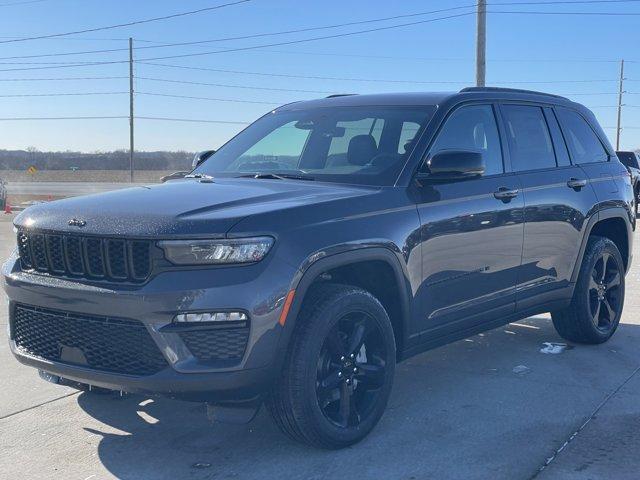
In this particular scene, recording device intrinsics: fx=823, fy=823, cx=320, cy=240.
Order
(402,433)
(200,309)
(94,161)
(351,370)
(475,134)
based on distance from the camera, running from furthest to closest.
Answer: (94,161), (475,134), (402,433), (351,370), (200,309)

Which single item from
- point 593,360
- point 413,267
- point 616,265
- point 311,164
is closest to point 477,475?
point 413,267

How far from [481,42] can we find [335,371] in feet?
61.3

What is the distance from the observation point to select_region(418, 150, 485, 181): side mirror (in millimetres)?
4723

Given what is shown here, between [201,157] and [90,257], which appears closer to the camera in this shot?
[90,257]

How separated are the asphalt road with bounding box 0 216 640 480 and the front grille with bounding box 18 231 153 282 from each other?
3.19ft

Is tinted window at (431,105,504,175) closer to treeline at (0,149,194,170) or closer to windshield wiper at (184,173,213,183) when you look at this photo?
windshield wiper at (184,173,213,183)

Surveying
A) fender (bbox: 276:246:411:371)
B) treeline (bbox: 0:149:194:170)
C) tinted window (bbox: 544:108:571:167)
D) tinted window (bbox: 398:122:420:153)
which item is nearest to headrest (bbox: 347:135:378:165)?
tinted window (bbox: 398:122:420:153)

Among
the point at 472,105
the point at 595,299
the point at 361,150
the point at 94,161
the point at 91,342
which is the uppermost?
the point at 472,105

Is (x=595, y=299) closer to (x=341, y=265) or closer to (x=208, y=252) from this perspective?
(x=341, y=265)

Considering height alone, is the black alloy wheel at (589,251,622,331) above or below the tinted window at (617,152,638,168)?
below

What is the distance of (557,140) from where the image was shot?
6.29 m

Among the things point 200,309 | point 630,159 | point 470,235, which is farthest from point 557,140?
point 630,159

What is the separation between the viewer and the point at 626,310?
8.09m

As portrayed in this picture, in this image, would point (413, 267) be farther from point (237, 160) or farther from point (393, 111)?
point (237, 160)
